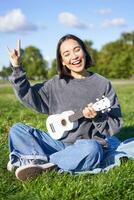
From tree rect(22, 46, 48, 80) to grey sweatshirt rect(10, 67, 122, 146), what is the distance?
240 feet

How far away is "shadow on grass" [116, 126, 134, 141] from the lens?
773 cm

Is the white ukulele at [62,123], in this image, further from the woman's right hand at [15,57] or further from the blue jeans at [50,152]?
the woman's right hand at [15,57]

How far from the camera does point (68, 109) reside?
5.89 meters

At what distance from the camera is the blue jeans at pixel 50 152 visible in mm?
5398

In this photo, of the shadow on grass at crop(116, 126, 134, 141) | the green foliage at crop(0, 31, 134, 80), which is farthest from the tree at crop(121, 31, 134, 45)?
the shadow on grass at crop(116, 126, 134, 141)

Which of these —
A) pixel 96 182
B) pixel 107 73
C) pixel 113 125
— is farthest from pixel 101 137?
pixel 107 73

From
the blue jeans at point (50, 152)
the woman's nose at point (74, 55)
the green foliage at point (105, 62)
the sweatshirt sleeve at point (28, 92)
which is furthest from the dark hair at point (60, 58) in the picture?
the green foliage at point (105, 62)

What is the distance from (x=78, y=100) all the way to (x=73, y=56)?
1.73 feet

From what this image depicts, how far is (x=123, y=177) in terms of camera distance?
5.04 meters

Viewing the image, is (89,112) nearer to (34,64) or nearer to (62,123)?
(62,123)

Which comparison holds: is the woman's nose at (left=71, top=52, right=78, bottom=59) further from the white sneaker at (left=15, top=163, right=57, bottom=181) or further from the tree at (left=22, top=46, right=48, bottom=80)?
the tree at (left=22, top=46, right=48, bottom=80)

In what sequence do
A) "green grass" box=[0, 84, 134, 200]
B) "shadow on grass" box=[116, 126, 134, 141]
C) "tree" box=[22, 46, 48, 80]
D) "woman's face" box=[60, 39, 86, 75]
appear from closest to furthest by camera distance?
"green grass" box=[0, 84, 134, 200] < "woman's face" box=[60, 39, 86, 75] < "shadow on grass" box=[116, 126, 134, 141] < "tree" box=[22, 46, 48, 80]

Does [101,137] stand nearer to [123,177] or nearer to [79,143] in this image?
[79,143]

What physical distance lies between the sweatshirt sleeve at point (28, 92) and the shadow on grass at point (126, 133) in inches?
82.1
